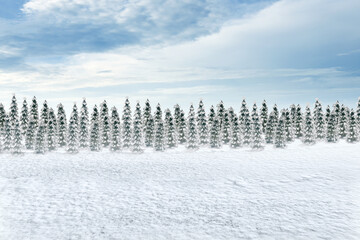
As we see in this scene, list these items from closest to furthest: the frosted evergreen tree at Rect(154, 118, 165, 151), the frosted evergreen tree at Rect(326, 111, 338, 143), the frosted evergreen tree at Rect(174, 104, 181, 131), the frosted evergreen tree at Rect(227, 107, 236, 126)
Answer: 1. the frosted evergreen tree at Rect(154, 118, 165, 151)
2. the frosted evergreen tree at Rect(227, 107, 236, 126)
3. the frosted evergreen tree at Rect(326, 111, 338, 143)
4. the frosted evergreen tree at Rect(174, 104, 181, 131)

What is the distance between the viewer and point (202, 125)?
51562 mm

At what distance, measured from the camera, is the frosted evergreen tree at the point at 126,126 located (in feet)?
156

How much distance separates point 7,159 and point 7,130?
6099 mm

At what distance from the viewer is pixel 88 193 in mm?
26953

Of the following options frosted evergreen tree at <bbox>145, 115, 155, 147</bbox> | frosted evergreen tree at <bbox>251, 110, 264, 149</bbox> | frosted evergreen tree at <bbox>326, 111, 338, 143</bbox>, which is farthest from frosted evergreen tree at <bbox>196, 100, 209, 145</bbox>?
frosted evergreen tree at <bbox>326, 111, 338, 143</bbox>

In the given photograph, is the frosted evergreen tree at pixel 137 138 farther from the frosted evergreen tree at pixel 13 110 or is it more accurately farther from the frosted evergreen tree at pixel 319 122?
the frosted evergreen tree at pixel 319 122

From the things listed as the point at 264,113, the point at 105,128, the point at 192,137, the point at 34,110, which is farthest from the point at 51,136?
the point at 264,113

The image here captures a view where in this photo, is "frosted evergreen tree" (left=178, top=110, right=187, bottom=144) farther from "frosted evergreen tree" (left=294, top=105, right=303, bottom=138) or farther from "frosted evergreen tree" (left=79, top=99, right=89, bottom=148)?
"frosted evergreen tree" (left=294, top=105, right=303, bottom=138)

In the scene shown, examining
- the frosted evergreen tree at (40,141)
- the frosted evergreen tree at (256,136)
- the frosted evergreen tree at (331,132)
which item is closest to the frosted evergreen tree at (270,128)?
the frosted evergreen tree at (256,136)

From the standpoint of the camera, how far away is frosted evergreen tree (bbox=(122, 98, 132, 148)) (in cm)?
4766

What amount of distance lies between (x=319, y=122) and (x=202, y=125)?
23373 mm

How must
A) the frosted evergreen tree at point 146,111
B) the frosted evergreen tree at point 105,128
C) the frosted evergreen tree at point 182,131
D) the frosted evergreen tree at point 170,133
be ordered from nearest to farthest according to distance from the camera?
1. the frosted evergreen tree at point 105,128
2. the frosted evergreen tree at point 170,133
3. the frosted evergreen tree at point 182,131
4. the frosted evergreen tree at point 146,111

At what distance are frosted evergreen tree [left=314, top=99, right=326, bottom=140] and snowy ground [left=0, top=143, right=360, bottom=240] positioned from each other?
61.0 ft

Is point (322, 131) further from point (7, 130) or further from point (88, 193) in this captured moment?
point (7, 130)
